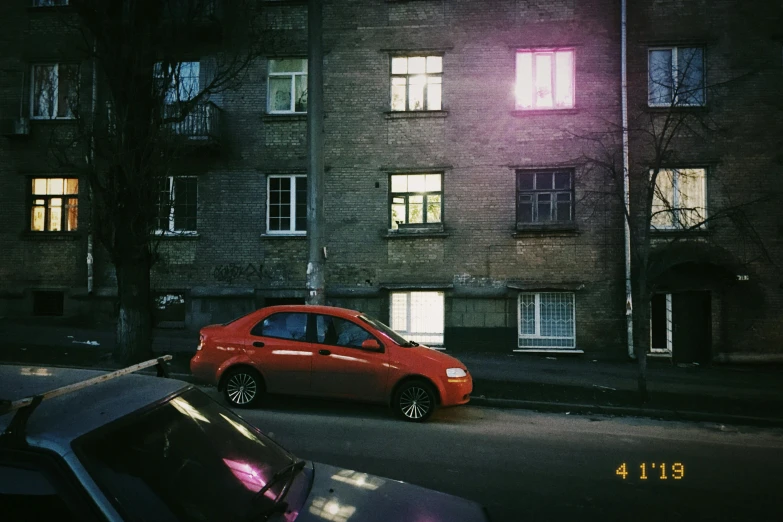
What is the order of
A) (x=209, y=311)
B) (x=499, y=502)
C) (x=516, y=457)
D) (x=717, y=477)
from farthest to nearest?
(x=209, y=311) < (x=516, y=457) < (x=717, y=477) < (x=499, y=502)

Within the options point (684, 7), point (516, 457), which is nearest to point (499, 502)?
point (516, 457)

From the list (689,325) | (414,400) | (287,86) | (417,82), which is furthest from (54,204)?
(689,325)

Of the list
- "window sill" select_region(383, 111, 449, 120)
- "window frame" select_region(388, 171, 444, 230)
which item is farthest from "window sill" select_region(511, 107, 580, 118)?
"window frame" select_region(388, 171, 444, 230)

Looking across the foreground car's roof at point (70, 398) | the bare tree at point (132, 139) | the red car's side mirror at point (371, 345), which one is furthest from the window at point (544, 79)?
the foreground car's roof at point (70, 398)

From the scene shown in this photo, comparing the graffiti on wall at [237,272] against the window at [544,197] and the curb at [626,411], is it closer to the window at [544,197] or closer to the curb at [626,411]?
the window at [544,197]

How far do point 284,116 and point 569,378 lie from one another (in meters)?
10.4

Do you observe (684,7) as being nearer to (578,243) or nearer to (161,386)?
(578,243)

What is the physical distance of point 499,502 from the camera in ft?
16.1

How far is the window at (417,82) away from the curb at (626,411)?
9204 mm

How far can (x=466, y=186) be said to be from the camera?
1518cm

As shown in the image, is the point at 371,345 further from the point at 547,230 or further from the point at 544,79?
the point at 544,79

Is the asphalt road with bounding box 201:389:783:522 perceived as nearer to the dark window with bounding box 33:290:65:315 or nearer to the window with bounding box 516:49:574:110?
the window with bounding box 516:49:574:110

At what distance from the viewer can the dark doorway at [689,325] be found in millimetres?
14812

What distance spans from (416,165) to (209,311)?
23.8 feet
